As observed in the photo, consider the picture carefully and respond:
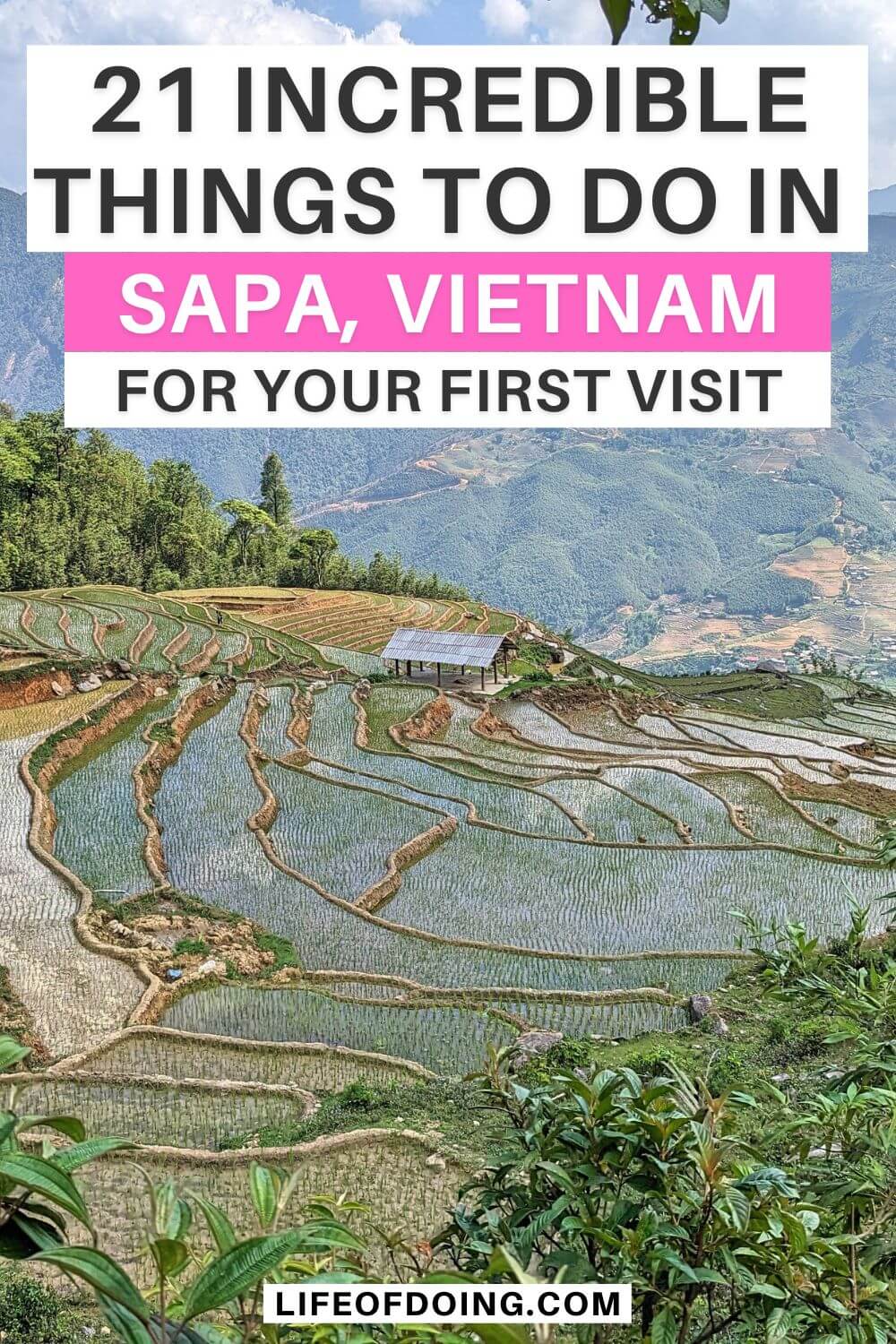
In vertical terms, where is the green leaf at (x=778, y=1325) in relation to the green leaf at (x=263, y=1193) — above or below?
below

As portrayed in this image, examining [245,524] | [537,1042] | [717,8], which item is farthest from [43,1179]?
[245,524]

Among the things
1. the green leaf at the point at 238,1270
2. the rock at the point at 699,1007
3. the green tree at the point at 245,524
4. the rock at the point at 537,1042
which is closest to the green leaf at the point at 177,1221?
the green leaf at the point at 238,1270

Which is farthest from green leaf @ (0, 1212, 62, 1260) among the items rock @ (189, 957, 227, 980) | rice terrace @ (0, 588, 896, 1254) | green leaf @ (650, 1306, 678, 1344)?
rock @ (189, 957, 227, 980)

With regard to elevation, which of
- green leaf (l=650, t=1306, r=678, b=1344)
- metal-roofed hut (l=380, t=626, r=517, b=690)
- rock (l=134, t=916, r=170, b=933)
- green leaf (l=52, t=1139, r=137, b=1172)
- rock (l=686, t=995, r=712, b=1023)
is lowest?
rock (l=686, t=995, r=712, b=1023)

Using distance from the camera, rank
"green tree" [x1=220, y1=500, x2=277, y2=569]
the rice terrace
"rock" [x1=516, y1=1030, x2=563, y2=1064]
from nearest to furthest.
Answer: the rice terrace
"rock" [x1=516, y1=1030, x2=563, y2=1064]
"green tree" [x1=220, y1=500, x2=277, y2=569]

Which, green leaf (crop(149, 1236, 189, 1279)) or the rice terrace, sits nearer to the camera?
green leaf (crop(149, 1236, 189, 1279))

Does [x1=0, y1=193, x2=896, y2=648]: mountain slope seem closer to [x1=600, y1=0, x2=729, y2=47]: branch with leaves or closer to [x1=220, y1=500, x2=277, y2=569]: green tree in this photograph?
[x1=220, y1=500, x2=277, y2=569]: green tree

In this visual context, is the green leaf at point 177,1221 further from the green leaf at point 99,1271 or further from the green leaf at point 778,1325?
the green leaf at point 778,1325

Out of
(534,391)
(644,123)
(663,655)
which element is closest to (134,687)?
(534,391)
